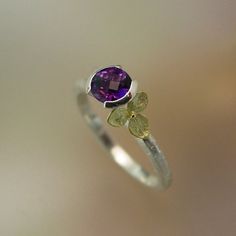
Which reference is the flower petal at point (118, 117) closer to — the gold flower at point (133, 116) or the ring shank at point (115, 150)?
the gold flower at point (133, 116)

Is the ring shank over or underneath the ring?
over

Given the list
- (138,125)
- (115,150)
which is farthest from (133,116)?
(115,150)

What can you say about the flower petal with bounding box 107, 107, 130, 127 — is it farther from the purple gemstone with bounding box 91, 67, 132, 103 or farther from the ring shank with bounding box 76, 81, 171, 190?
the ring shank with bounding box 76, 81, 171, 190

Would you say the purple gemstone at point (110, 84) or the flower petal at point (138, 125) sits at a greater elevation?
the purple gemstone at point (110, 84)

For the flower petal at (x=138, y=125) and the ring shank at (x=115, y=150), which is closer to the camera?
the flower petal at (x=138, y=125)

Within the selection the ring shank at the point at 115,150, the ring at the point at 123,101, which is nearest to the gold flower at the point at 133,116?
the ring at the point at 123,101

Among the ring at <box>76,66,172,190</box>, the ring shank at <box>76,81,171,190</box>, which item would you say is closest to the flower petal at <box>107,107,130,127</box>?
the ring at <box>76,66,172,190</box>
